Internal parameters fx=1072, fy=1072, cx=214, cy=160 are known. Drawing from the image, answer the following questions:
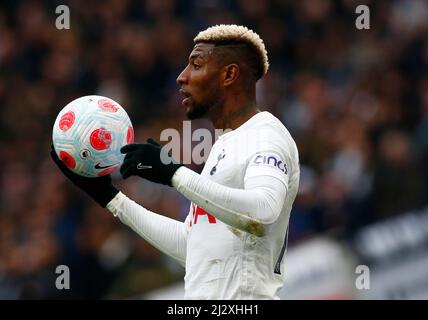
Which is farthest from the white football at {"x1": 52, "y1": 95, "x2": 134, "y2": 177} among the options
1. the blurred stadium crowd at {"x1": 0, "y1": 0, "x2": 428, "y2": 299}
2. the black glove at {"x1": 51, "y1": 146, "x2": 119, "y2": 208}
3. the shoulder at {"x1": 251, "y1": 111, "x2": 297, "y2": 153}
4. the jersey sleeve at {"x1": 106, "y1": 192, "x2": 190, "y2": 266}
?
the blurred stadium crowd at {"x1": 0, "y1": 0, "x2": 428, "y2": 299}

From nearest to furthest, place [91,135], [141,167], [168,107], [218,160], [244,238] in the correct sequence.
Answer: [141,167]
[244,238]
[218,160]
[91,135]
[168,107]

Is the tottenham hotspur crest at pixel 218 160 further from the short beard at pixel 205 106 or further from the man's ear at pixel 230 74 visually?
the man's ear at pixel 230 74

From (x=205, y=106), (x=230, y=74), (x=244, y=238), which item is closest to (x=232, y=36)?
(x=230, y=74)

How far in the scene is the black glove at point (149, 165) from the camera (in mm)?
5023

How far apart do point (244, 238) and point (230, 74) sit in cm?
91

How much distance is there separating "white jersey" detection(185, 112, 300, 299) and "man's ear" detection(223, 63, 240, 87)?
278mm

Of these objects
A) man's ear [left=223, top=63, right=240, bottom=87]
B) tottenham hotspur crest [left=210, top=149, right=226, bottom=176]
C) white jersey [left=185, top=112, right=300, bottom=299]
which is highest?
man's ear [left=223, top=63, right=240, bottom=87]

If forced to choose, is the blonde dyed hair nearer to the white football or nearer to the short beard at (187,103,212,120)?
the short beard at (187,103,212,120)

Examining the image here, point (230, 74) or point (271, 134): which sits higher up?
point (230, 74)

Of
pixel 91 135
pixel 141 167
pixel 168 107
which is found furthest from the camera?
pixel 168 107

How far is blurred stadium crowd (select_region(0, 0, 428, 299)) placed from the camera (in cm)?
963

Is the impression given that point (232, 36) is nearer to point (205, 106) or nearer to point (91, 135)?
point (205, 106)

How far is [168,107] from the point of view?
11.7 meters

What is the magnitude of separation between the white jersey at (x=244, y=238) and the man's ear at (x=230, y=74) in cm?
28
